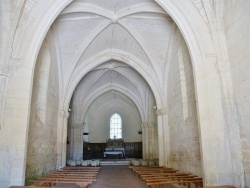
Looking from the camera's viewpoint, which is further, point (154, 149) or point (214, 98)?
point (154, 149)

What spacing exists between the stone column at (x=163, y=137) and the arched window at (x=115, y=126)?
46.0ft

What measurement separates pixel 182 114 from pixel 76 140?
1195cm

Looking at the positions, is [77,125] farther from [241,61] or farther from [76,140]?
[241,61]

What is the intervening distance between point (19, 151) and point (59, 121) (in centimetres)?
627

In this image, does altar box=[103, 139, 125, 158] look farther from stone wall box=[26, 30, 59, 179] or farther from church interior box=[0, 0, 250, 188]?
stone wall box=[26, 30, 59, 179]

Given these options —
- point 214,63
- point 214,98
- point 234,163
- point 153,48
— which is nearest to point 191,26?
point 214,63

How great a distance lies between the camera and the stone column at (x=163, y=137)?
1222 cm

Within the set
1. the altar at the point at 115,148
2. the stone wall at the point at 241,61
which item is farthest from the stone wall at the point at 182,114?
the altar at the point at 115,148

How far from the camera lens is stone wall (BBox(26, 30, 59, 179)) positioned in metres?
8.62

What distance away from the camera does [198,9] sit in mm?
7219

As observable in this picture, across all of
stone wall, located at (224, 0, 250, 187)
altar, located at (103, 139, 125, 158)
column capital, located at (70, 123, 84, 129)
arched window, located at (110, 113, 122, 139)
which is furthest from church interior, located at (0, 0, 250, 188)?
arched window, located at (110, 113, 122, 139)

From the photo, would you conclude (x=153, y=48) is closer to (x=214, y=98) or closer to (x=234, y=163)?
(x=214, y=98)

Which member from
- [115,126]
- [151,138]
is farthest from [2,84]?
[115,126]

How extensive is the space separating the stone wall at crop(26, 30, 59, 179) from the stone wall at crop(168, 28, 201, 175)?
574 cm
